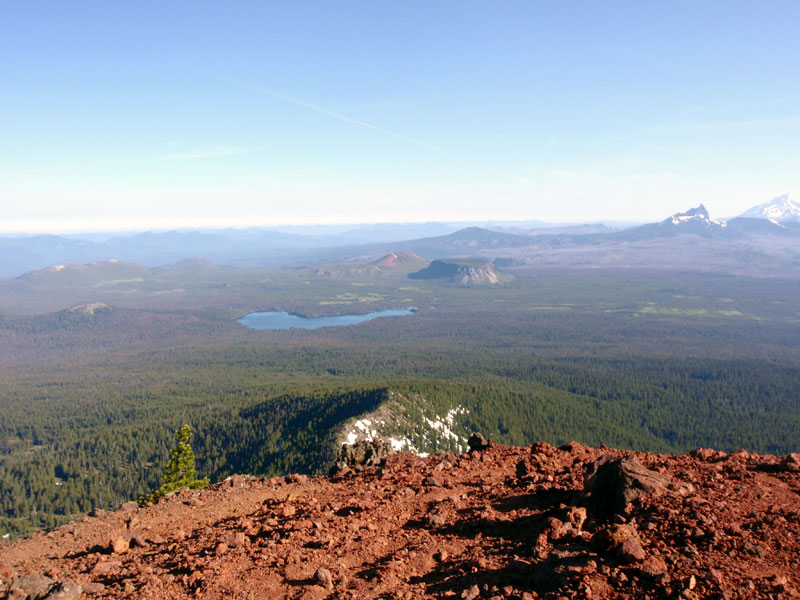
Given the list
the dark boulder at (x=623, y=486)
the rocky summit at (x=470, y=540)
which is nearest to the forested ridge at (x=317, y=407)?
the rocky summit at (x=470, y=540)

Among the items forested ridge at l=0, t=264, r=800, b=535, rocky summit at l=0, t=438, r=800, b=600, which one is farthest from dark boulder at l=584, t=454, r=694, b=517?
forested ridge at l=0, t=264, r=800, b=535

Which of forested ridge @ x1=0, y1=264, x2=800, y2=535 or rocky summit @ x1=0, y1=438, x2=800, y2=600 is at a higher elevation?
rocky summit @ x1=0, y1=438, x2=800, y2=600

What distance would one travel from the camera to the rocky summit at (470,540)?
897cm

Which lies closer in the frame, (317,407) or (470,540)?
(470,540)

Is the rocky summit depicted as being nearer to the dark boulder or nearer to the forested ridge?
the dark boulder

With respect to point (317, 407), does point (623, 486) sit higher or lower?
higher

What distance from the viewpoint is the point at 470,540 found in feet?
38.7

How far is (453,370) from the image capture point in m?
168

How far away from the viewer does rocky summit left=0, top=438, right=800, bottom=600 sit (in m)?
8.97

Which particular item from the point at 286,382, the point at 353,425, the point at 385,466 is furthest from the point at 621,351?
the point at 385,466

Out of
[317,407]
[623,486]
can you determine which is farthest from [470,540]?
[317,407]

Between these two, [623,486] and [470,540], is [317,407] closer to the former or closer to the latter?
[470,540]

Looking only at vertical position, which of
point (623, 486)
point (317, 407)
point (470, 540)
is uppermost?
point (623, 486)

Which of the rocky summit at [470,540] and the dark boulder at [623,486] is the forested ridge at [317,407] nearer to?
the rocky summit at [470,540]
